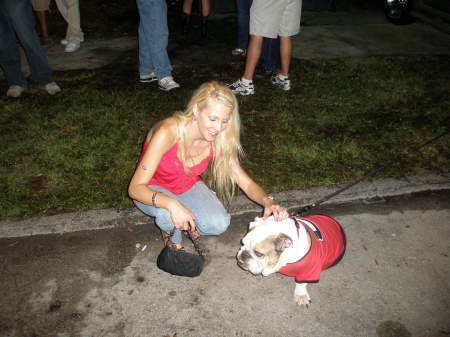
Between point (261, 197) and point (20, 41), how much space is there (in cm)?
464

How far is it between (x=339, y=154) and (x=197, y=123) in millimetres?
2366

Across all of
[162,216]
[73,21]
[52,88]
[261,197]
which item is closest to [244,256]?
[261,197]

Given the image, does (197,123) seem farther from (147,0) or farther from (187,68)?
(187,68)

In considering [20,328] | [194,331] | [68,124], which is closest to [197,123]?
[194,331]

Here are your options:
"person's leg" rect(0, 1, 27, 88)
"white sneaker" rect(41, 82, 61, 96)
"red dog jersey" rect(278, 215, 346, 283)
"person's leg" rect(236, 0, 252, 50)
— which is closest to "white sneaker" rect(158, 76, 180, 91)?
"white sneaker" rect(41, 82, 61, 96)

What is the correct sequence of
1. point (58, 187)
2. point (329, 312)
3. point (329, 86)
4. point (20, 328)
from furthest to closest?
point (329, 86) → point (58, 187) → point (329, 312) → point (20, 328)

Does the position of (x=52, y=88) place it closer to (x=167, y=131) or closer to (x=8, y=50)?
(x=8, y=50)

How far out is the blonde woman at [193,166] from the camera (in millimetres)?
2465

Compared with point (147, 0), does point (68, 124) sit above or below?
below

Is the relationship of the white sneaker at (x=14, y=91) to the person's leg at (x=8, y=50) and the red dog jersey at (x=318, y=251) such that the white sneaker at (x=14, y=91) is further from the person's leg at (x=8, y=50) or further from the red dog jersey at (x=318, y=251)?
the red dog jersey at (x=318, y=251)

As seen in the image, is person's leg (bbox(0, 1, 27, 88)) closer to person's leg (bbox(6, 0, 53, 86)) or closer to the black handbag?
person's leg (bbox(6, 0, 53, 86))

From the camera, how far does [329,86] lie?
5758mm

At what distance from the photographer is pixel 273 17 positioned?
471 cm

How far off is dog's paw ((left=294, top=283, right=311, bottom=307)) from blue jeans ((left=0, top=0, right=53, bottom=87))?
4981mm
